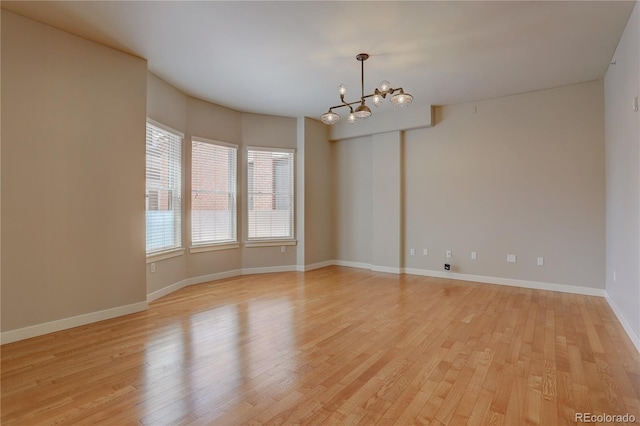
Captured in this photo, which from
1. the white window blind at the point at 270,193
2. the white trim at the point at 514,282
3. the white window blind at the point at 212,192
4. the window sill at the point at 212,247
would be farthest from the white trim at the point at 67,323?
the white trim at the point at 514,282

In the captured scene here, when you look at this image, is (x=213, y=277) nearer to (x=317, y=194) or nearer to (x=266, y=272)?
(x=266, y=272)

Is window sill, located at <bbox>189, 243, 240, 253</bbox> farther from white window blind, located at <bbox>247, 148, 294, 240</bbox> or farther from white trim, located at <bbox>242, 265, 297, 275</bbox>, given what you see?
white trim, located at <bbox>242, 265, 297, 275</bbox>

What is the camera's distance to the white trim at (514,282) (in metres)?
4.66

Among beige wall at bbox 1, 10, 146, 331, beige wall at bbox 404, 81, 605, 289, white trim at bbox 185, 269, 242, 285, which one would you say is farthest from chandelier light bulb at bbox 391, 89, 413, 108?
white trim at bbox 185, 269, 242, 285

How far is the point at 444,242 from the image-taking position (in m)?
5.86

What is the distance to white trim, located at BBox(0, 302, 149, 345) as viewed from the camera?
3010 mm

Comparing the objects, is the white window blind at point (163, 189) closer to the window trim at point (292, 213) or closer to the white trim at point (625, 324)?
the window trim at point (292, 213)

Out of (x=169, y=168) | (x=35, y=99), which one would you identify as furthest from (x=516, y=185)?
(x=35, y=99)

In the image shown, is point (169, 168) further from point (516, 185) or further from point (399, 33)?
point (516, 185)

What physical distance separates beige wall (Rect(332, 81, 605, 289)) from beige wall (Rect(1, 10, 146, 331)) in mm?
4358

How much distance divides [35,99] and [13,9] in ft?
2.59

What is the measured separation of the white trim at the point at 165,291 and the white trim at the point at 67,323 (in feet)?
1.23

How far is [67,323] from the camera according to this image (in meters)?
3.35

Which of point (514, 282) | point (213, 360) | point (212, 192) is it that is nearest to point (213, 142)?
point (212, 192)
